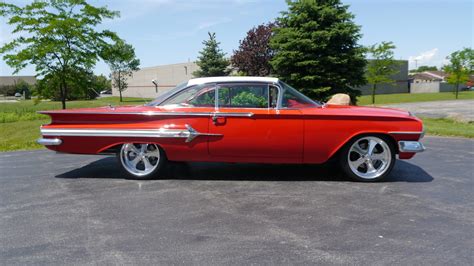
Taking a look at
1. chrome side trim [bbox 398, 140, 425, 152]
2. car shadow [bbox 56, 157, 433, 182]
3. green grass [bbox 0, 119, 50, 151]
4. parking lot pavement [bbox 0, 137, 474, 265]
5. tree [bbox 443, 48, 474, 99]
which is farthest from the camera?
tree [bbox 443, 48, 474, 99]

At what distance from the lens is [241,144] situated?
5.32 m

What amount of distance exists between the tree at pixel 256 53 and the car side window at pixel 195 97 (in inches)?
556

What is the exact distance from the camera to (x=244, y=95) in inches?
214

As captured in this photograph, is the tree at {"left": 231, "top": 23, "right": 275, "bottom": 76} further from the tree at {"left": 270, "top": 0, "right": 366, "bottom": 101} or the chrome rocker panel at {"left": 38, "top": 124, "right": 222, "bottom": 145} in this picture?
the chrome rocker panel at {"left": 38, "top": 124, "right": 222, "bottom": 145}

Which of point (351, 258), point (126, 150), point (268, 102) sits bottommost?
point (351, 258)

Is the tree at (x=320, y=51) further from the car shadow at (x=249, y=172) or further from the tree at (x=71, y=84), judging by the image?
the car shadow at (x=249, y=172)

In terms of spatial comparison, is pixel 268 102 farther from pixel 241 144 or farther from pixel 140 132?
pixel 140 132

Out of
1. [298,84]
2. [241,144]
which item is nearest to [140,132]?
[241,144]

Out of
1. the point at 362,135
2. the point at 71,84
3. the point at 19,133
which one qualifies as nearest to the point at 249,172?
the point at 362,135

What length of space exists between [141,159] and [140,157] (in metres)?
0.04

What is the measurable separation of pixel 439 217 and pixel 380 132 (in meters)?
1.63

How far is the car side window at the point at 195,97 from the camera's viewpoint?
17.9 feet

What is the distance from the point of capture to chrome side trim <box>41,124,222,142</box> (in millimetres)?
5344

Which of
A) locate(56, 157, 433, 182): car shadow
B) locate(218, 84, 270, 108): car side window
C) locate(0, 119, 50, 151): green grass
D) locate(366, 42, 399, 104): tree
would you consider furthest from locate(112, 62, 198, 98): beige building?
locate(218, 84, 270, 108): car side window
